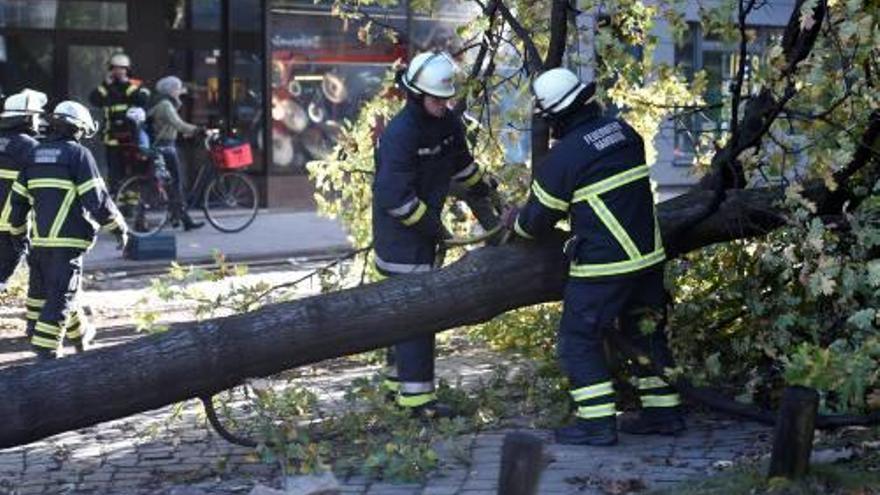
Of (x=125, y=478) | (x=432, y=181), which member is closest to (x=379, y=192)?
(x=432, y=181)

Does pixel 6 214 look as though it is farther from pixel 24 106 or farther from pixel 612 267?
pixel 612 267

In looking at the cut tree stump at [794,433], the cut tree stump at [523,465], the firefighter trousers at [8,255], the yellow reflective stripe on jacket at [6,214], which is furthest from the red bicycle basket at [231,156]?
the cut tree stump at [523,465]

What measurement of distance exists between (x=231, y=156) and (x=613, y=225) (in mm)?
10863

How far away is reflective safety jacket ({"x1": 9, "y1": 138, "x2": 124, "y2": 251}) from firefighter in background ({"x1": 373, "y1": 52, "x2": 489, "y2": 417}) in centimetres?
212

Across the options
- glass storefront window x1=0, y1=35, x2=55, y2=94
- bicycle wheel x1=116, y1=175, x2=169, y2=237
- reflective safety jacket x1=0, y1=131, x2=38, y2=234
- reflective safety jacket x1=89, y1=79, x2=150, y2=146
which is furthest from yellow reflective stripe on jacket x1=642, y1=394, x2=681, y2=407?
glass storefront window x1=0, y1=35, x2=55, y2=94

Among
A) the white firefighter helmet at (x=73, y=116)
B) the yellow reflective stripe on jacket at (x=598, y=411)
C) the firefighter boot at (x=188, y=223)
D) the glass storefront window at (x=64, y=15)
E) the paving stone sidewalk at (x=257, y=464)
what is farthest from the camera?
the glass storefront window at (x=64, y=15)

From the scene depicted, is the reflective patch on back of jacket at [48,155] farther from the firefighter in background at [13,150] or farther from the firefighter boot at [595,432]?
the firefighter boot at [595,432]

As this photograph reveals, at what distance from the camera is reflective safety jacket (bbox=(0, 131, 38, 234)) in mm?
8609

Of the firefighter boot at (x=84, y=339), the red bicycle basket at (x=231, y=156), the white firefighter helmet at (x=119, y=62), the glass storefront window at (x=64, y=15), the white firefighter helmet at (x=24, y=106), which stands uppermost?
the glass storefront window at (x=64, y=15)

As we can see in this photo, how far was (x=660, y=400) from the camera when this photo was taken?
6.54 m

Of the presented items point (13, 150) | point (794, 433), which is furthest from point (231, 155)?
point (794, 433)

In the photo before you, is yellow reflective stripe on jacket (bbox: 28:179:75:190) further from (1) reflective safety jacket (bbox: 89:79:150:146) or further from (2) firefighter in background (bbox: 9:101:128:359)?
(1) reflective safety jacket (bbox: 89:79:150:146)

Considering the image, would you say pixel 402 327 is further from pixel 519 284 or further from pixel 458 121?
pixel 458 121

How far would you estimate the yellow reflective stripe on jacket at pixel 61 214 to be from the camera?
824cm
